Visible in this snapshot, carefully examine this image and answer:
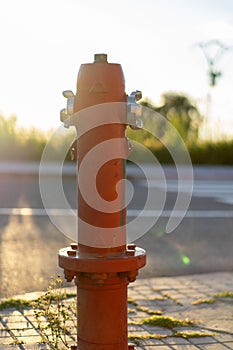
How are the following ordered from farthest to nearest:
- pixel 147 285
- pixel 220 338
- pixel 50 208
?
pixel 50 208, pixel 147 285, pixel 220 338

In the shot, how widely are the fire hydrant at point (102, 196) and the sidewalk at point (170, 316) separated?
1196 mm

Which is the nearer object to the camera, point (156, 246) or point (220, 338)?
point (220, 338)

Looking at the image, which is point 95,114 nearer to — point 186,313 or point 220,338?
point 220,338

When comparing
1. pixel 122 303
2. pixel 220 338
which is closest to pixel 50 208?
pixel 220 338

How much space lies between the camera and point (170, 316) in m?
4.62

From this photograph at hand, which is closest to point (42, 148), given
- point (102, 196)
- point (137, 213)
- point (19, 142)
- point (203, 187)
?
point (19, 142)

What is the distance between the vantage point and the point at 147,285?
564cm

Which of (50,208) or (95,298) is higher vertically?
(95,298)

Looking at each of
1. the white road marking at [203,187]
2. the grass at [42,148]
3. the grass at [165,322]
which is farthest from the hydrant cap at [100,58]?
the grass at [42,148]

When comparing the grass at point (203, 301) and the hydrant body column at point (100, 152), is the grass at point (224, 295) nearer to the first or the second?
the grass at point (203, 301)

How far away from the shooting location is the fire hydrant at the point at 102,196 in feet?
8.86

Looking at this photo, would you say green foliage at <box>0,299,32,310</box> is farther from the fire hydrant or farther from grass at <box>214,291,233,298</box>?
the fire hydrant

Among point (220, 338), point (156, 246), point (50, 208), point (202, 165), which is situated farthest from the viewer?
point (202, 165)

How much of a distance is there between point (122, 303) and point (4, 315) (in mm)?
1980
